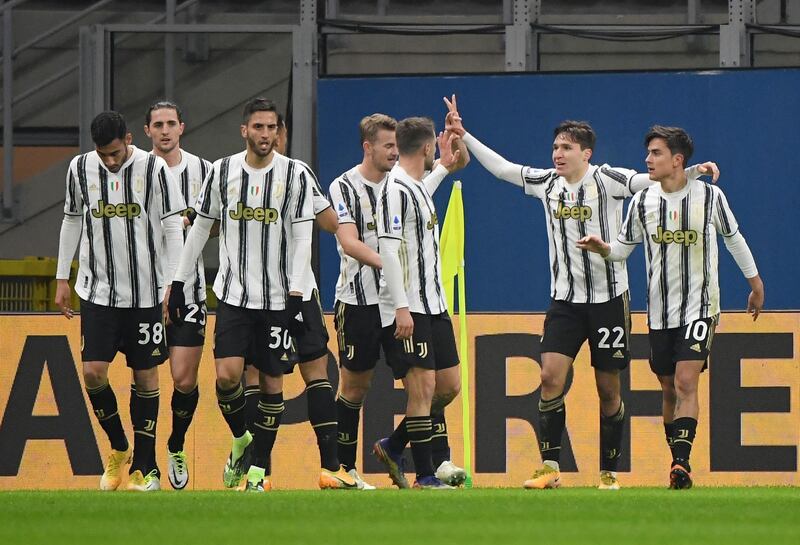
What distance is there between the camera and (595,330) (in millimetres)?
9719

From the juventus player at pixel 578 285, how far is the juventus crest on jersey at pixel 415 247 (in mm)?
699

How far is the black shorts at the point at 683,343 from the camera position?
946 cm

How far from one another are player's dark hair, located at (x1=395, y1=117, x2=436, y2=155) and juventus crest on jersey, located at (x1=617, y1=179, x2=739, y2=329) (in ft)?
3.92

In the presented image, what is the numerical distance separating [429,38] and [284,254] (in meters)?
6.82

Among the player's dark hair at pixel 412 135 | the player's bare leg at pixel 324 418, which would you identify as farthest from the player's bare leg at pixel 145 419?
the player's dark hair at pixel 412 135

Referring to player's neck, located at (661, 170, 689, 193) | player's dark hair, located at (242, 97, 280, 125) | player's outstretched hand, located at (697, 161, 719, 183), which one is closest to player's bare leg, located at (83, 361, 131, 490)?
player's dark hair, located at (242, 97, 280, 125)

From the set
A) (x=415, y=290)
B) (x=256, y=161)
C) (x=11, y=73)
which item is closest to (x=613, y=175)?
(x=415, y=290)

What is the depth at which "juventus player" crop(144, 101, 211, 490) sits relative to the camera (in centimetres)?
1006

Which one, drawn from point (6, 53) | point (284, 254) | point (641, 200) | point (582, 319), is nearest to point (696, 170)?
point (641, 200)

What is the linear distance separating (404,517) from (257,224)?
7.77 ft

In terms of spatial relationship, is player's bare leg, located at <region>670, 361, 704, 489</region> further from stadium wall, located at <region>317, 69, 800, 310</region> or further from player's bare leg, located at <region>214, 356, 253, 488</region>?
stadium wall, located at <region>317, 69, 800, 310</region>

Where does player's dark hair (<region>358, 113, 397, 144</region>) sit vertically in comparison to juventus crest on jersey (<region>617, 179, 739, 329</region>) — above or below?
above

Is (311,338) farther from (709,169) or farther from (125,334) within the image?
(709,169)

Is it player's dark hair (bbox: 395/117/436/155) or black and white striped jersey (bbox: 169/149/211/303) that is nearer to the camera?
player's dark hair (bbox: 395/117/436/155)
